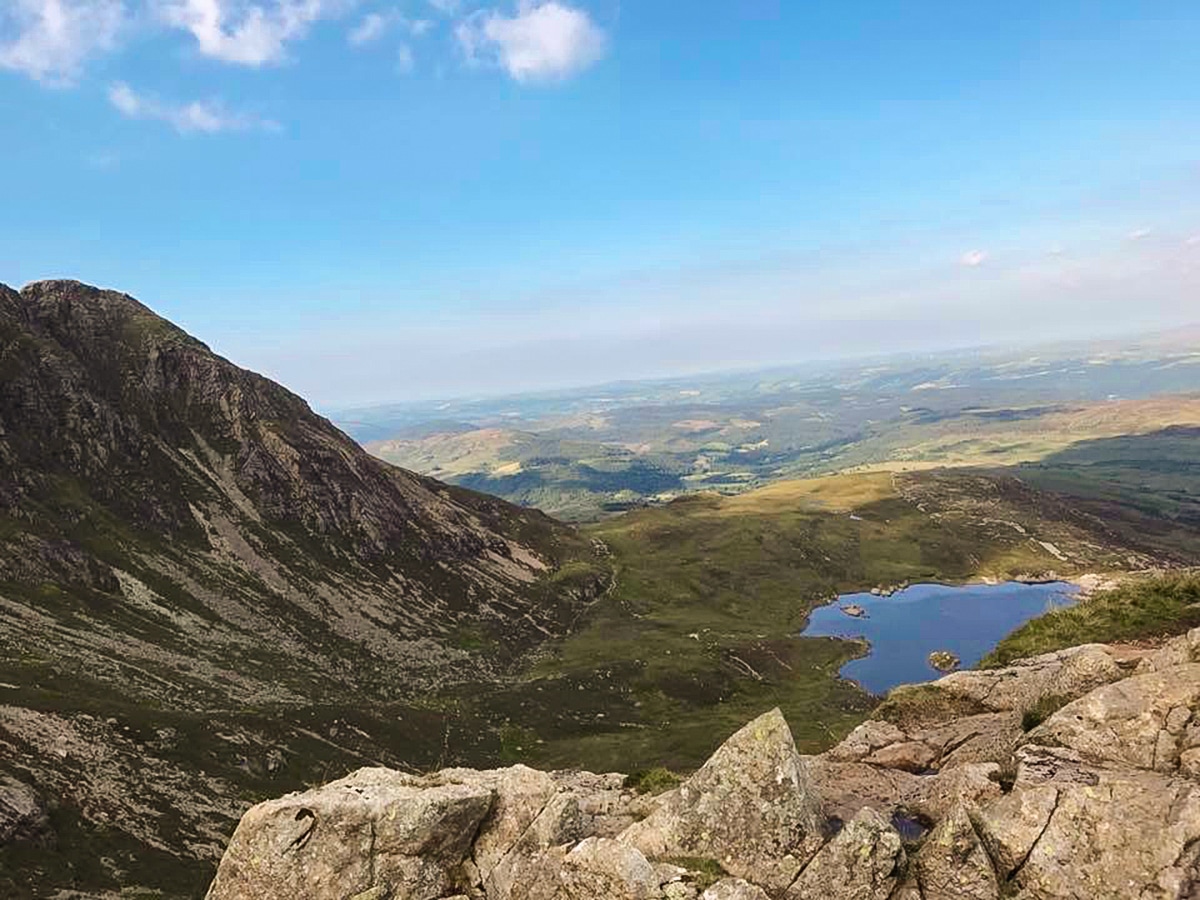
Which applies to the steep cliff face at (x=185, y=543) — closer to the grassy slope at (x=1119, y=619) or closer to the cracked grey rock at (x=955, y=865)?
the grassy slope at (x=1119, y=619)

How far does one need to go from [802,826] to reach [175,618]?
138486 mm

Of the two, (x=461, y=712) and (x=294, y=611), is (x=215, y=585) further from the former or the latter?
(x=461, y=712)

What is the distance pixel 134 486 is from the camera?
161m

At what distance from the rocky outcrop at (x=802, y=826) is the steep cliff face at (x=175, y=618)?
144ft

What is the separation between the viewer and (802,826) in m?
22.5

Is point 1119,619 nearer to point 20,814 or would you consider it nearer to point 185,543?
point 20,814

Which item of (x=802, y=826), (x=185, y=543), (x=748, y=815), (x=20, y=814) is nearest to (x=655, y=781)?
(x=748, y=815)

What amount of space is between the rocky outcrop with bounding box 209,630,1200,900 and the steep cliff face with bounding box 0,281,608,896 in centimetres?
4393

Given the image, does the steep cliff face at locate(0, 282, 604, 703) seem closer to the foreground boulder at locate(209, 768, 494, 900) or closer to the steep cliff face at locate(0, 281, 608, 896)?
the steep cliff face at locate(0, 281, 608, 896)

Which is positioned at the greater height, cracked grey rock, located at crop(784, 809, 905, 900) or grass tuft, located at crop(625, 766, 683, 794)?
cracked grey rock, located at crop(784, 809, 905, 900)

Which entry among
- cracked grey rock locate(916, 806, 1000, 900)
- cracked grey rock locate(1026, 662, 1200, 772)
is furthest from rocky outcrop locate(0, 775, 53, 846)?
cracked grey rock locate(1026, 662, 1200, 772)

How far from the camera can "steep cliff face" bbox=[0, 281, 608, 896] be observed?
70.2 metres

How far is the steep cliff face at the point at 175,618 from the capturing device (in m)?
70.2

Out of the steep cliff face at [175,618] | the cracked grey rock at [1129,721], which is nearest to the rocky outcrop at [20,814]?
the steep cliff face at [175,618]
